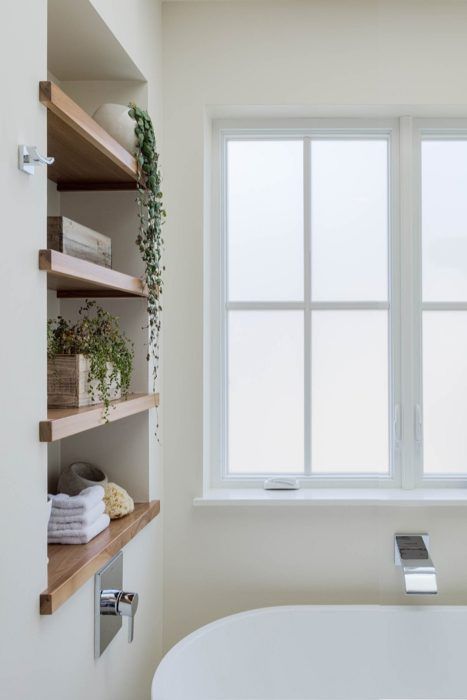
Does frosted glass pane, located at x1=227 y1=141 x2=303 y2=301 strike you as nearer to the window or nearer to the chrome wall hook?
the window

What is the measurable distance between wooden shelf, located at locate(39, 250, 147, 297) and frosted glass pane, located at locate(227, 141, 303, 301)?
60cm

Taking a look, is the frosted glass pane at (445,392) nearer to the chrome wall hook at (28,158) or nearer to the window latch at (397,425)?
the window latch at (397,425)

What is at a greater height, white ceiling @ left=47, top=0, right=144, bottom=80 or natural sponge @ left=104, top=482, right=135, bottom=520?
white ceiling @ left=47, top=0, right=144, bottom=80

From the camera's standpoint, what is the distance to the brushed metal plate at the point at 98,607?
1637mm

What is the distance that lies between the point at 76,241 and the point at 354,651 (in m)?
1.59

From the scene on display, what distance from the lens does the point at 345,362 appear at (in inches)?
99.0

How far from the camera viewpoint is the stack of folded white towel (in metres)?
1.68

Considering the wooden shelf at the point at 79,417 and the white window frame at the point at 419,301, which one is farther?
the white window frame at the point at 419,301

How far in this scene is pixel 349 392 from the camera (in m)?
2.51

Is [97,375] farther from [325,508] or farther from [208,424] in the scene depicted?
[325,508]

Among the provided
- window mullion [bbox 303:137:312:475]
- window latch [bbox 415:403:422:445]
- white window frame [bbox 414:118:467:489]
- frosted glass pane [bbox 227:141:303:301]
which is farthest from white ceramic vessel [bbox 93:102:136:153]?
window latch [bbox 415:403:422:445]

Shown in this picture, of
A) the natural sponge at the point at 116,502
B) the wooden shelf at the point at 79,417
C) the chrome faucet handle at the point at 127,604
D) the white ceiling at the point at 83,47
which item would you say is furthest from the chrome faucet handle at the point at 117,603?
the white ceiling at the point at 83,47

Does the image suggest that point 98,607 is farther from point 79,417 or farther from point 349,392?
point 349,392

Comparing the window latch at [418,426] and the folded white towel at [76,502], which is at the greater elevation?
the window latch at [418,426]
